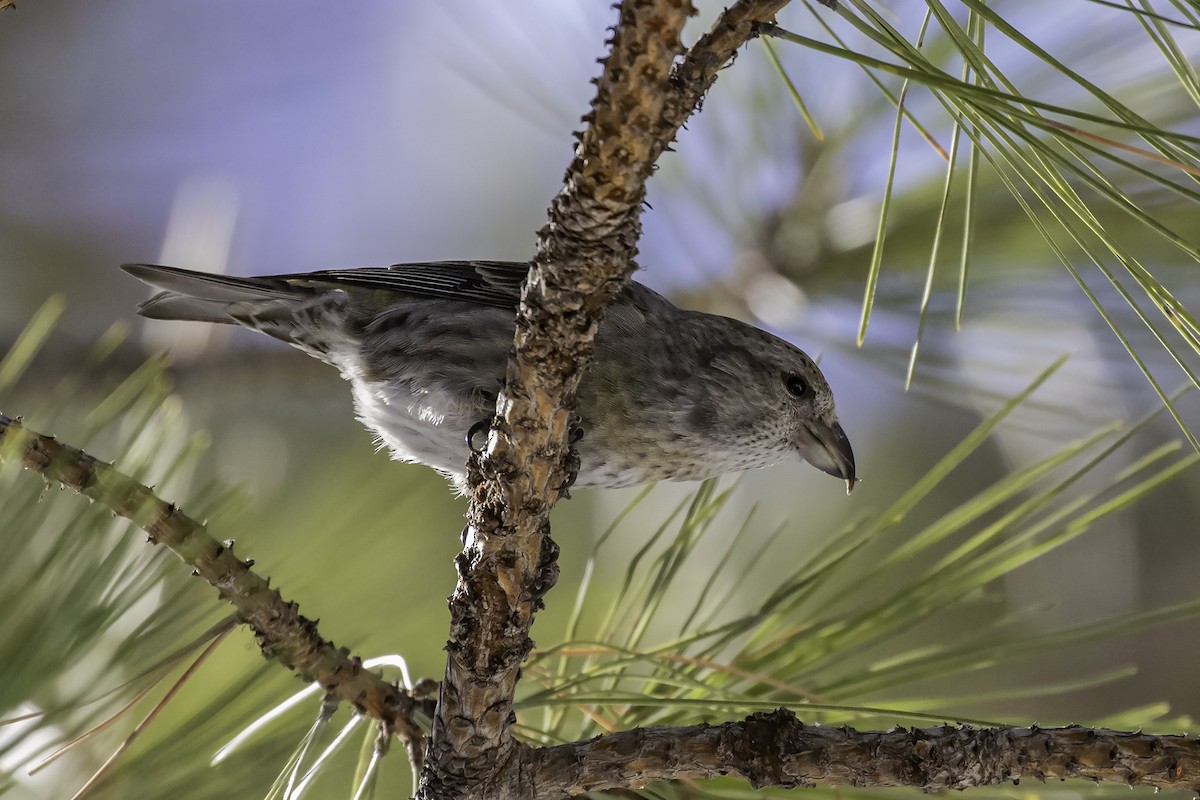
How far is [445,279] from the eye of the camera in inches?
127

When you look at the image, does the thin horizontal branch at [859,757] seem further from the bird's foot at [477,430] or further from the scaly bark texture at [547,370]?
the bird's foot at [477,430]

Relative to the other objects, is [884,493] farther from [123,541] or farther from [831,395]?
[123,541]

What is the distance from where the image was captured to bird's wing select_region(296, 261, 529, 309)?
3156 millimetres

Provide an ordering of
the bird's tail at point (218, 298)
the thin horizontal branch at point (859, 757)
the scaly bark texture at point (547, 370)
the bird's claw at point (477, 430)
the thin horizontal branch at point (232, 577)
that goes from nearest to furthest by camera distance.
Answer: the scaly bark texture at point (547, 370)
the thin horizontal branch at point (859, 757)
the thin horizontal branch at point (232, 577)
the bird's claw at point (477, 430)
the bird's tail at point (218, 298)

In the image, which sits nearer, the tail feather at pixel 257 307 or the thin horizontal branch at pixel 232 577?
the thin horizontal branch at pixel 232 577

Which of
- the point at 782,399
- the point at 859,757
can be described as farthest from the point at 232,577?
the point at 782,399

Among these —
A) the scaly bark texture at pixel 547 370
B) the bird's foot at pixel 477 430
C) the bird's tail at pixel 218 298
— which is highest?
the bird's tail at pixel 218 298

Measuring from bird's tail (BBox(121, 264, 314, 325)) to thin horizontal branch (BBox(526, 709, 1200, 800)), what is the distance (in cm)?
184

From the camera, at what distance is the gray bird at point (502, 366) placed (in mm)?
2848

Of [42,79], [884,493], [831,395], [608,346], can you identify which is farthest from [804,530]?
[42,79]

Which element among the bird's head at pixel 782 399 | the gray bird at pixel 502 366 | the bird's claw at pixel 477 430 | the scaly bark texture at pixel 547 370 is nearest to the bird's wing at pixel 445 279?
the gray bird at pixel 502 366

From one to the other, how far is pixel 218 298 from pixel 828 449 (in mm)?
1866

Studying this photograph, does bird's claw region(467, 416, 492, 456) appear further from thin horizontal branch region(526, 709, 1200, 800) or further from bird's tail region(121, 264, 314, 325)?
thin horizontal branch region(526, 709, 1200, 800)

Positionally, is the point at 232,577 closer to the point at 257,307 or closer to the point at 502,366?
the point at 502,366
